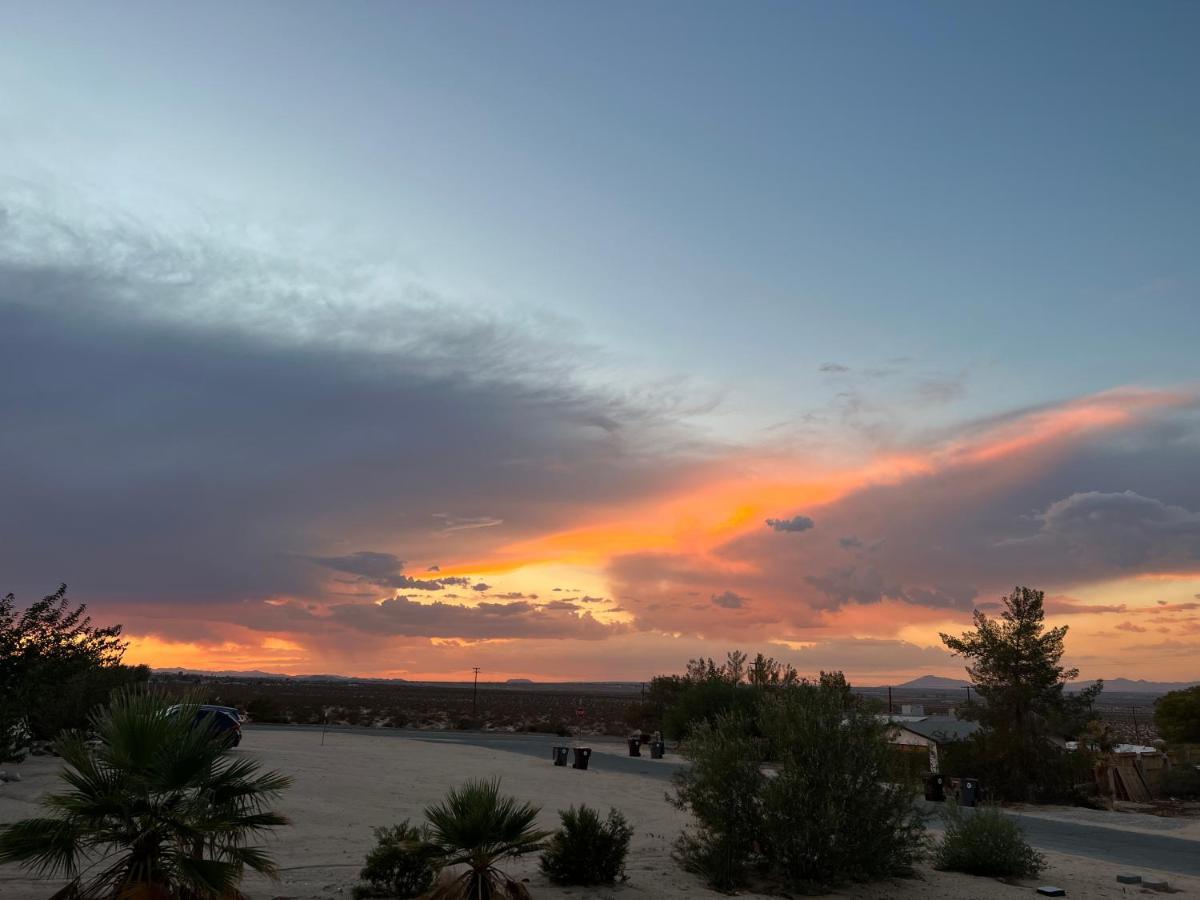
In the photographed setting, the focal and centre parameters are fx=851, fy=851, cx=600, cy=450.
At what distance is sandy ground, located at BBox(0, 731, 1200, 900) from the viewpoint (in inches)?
485

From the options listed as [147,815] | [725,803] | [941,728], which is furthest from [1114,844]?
[147,815]

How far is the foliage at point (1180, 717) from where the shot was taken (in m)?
41.2

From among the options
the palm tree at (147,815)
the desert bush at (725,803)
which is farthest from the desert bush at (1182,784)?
the palm tree at (147,815)

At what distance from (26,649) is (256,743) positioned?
2301cm

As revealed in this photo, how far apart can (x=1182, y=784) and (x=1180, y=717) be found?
10585mm

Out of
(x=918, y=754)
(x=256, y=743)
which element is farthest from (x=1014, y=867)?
(x=256, y=743)

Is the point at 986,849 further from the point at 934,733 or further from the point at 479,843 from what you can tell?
the point at 934,733

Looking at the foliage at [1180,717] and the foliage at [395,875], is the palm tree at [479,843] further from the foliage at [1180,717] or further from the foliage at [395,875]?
the foliage at [1180,717]

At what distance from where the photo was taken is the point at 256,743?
38094 mm

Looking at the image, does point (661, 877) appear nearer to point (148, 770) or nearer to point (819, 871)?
point (819, 871)

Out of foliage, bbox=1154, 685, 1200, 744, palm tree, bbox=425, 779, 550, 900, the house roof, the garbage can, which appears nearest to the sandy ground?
palm tree, bbox=425, 779, 550, 900

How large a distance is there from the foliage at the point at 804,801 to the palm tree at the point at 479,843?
159 inches

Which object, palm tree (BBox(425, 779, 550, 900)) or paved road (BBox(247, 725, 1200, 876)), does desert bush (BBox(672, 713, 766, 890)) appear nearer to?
palm tree (BBox(425, 779, 550, 900))

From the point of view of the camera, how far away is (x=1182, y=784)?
33.3 meters
